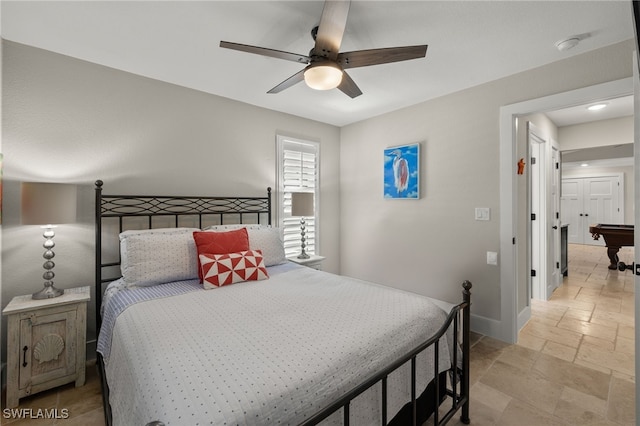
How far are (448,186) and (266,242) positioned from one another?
207 cm

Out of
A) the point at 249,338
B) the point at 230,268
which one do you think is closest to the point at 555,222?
the point at 230,268

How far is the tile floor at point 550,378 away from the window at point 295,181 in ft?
7.41

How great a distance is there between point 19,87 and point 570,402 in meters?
4.50

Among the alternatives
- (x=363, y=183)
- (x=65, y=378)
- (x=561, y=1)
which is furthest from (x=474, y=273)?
(x=65, y=378)

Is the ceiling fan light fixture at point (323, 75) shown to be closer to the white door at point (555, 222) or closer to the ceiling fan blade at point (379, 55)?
the ceiling fan blade at point (379, 55)

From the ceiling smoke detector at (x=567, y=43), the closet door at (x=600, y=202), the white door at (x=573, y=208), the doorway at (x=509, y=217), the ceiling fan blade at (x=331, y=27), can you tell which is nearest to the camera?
the ceiling fan blade at (x=331, y=27)

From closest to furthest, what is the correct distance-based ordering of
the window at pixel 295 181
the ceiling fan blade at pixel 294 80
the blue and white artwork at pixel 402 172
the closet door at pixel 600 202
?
the ceiling fan blade at pixel 294 80 → the blue and white artwork at pixel 402 172 → the window at pixel 295 181 → the closet door at pixel 600 202

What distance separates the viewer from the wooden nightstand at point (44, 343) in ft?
5.96

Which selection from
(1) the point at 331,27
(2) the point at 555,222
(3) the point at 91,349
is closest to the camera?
(1) the point at 331,27

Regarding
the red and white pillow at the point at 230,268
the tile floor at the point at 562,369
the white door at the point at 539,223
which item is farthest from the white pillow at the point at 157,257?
the white door at the point at 539,223

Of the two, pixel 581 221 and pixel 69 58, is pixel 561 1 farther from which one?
pixel 581 221

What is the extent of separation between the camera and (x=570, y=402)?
188cm

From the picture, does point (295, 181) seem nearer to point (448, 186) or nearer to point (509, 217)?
point (448, 186)

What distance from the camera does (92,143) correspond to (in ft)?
7.89
